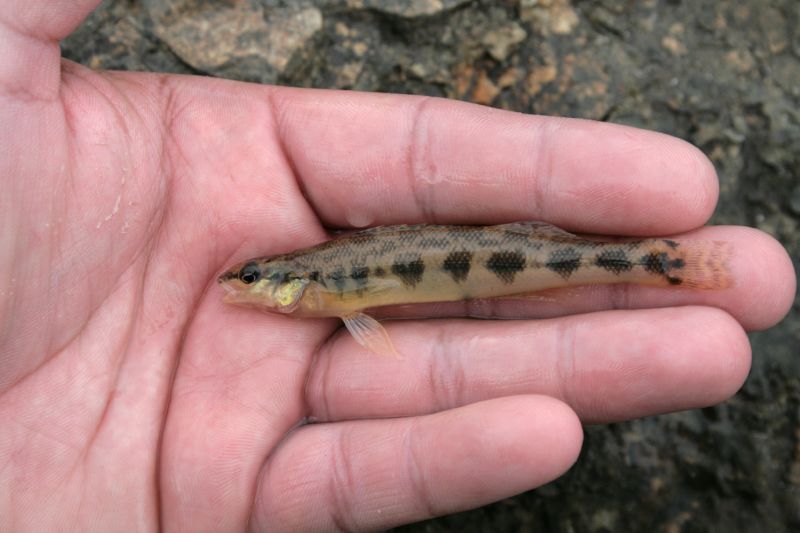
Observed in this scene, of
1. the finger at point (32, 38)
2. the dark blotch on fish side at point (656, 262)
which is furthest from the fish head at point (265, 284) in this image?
the dark blotch on fish side at point (656, 262)

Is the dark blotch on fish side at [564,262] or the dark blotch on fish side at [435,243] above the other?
the dark blotch on fish side at [435,243]

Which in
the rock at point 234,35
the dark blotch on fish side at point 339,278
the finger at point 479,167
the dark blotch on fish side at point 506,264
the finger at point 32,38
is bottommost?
the dark blotch on fish side at point 339,278

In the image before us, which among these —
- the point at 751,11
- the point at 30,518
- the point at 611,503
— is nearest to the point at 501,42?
Answer: the point at 751,11

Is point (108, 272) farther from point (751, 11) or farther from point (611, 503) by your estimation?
point (751, 11)

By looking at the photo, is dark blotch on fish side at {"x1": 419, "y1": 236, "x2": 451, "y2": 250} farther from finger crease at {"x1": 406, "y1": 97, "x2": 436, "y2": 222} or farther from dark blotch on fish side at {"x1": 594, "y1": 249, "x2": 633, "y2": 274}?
dark blotch on fish side at {"x1": 594, "y1": 249, "x2": 633, "y2": 274}

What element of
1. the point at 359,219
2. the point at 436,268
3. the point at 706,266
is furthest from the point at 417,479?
the point at 706,266

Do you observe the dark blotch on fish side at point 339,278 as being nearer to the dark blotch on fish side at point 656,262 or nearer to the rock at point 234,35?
the rock at point 234,35

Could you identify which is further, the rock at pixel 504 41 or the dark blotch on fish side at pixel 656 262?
the rock at pixel 504 41

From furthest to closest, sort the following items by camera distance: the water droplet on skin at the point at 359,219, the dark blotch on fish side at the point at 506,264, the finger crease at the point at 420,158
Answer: the water droplet on skin at the point at 359,219
the finger crease at the point at 420,158
the dark blotch on fish side at the point at 506,264

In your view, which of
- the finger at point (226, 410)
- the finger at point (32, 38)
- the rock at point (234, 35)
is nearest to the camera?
the finger at point (32, 38)
